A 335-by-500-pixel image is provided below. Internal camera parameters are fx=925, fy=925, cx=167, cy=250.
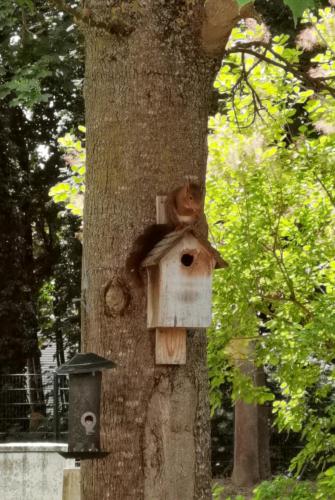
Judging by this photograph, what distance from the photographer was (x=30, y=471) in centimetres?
920

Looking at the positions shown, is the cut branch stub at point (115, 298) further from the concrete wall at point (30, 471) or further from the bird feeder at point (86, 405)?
the concrete wall at point (30, 471)

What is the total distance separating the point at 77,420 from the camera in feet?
11.8

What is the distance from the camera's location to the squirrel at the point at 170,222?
11.8 feet

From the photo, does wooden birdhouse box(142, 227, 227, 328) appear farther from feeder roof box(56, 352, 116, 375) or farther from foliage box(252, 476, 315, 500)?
foliage box(252, 476, 315, 500)

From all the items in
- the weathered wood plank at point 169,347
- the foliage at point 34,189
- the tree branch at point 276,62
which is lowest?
the weathered wood plank at point 169,347

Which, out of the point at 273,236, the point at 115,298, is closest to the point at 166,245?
the point at 115,298

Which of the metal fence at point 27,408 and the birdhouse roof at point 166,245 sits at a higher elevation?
the birdhouse roof at point 166,245

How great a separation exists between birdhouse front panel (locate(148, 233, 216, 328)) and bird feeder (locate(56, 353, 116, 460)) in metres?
0.27

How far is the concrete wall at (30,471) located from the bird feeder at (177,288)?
577 centimetres

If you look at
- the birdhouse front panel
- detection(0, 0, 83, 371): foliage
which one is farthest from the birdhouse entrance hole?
detection(0, 0, 83, 371): foliage

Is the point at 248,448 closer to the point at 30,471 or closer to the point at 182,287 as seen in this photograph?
the point at 30,471

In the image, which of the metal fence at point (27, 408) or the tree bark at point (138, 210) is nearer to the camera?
the tree bark at point (138, 210)

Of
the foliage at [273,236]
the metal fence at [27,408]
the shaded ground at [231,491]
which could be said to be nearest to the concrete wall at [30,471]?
the metal fence at [27,408]

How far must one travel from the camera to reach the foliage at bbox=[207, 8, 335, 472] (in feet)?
20.4
